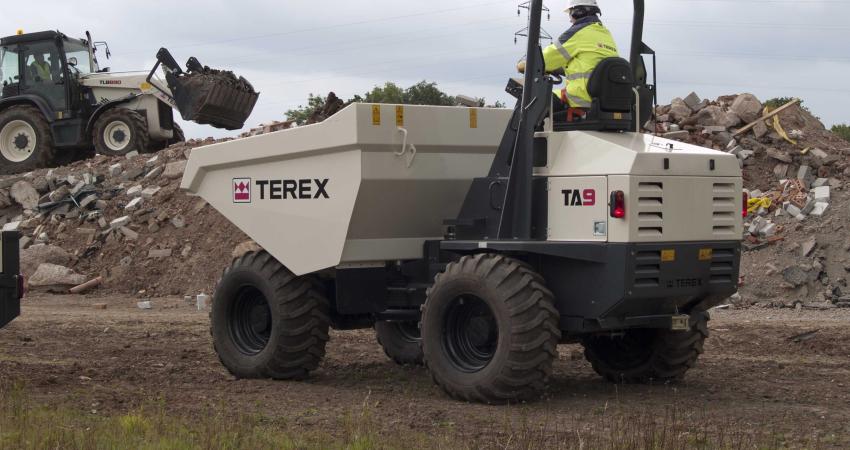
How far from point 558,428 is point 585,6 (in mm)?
3240

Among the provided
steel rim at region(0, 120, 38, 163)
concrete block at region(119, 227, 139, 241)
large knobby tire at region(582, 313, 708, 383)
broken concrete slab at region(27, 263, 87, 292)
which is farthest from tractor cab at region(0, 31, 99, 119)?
large knobby tire at region(582, 313, 708, 383)

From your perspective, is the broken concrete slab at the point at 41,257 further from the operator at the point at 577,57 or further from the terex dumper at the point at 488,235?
the operator at the point at 577,57

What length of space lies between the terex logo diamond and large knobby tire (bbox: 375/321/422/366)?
1833 millimetres

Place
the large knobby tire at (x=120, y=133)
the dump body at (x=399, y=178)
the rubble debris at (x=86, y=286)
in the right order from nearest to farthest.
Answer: the dump body at (x=399, y=178), the rubble debris at (x=86, y=286), the large knobby tire at (x=120, y=133)

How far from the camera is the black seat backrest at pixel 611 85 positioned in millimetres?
8672

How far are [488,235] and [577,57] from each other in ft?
4.77

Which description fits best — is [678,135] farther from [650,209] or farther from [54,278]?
[650,209]

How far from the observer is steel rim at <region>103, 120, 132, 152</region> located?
944 inches

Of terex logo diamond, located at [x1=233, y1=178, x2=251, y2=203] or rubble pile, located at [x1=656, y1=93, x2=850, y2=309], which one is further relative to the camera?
rubble pile, located at [x1=656, y1=93, x2=850, y2=309]

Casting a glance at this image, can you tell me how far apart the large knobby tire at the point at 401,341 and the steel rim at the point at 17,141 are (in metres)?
15.8

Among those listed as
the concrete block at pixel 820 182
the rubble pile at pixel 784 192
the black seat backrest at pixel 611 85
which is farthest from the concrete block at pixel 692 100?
the black seat backrest at pixel 611 85

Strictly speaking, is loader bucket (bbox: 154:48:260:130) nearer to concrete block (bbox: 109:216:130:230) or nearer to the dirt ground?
concrete block (bbox: 109:216:130:230)

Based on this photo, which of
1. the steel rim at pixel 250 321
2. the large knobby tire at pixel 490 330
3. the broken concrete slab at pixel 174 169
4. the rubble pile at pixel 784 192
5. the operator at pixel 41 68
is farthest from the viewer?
the operator at pixel 41 68

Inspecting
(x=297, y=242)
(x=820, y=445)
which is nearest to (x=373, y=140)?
(x=297, y=242)
